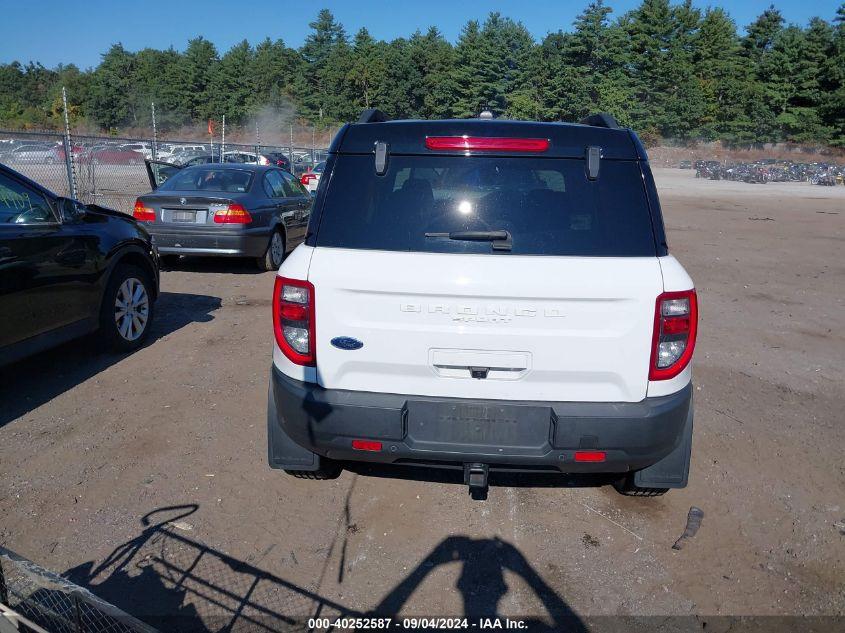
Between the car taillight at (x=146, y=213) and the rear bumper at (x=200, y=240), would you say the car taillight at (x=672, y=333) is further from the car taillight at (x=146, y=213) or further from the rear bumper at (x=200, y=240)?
the car taillight at (x=146, y=213)

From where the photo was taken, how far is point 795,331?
308 inches

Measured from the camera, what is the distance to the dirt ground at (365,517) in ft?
9.74

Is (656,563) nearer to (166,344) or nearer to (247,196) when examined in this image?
(166,344)

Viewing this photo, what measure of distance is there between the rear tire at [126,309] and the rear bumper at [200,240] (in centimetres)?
303

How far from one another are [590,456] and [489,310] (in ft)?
2.55

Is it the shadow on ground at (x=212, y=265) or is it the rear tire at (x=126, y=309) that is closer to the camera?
the rear tire at (x=126, y=309)

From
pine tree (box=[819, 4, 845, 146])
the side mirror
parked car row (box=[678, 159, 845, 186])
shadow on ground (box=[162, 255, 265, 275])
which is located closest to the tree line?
pine tree (box=[819, 4, 845, 146])

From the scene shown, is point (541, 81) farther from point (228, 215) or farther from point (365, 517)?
point (365, 517)

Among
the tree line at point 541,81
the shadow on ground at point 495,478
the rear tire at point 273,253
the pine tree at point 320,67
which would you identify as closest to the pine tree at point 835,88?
the tree line at point 541,81

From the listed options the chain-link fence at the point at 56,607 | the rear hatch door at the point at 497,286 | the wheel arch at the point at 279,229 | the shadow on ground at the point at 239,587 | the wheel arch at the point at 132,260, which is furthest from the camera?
the wheel arch at the point at 279,229

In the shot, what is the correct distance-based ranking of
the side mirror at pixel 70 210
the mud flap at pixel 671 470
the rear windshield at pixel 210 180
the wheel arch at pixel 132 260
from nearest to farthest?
1. the mud flap at pixel 671 470
2. the side mirror at pixel 70 210
3. the wheel arch at pixel 132 260
4. the rear windshield at pixel 210 180

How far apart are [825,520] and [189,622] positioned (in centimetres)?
321

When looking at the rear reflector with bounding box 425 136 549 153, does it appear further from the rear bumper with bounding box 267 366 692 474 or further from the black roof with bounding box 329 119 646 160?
the rear bumper with bounding box 267 366 692 474

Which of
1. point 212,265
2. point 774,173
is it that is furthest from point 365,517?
point 774,173
